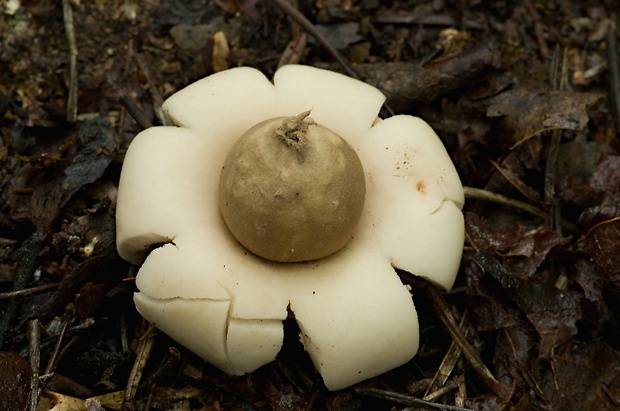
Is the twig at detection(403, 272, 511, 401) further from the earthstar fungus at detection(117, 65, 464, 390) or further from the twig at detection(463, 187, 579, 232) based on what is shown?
the twig at detection(463, 187, 579, 232)

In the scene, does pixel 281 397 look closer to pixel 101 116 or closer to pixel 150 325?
pixel 150 325

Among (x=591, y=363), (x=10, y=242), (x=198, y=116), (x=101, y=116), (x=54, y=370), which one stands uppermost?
(x=198, y=116)

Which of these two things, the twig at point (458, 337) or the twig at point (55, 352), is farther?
the twig at point (458, 337)

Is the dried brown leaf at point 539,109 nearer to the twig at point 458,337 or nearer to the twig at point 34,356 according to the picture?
the twig at point 458,337

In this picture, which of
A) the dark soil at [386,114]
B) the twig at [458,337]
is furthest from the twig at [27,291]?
the twig at [458,337]

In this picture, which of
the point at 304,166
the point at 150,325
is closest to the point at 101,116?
the point at 150,325

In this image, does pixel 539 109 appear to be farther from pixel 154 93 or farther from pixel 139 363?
pixel 139 363
